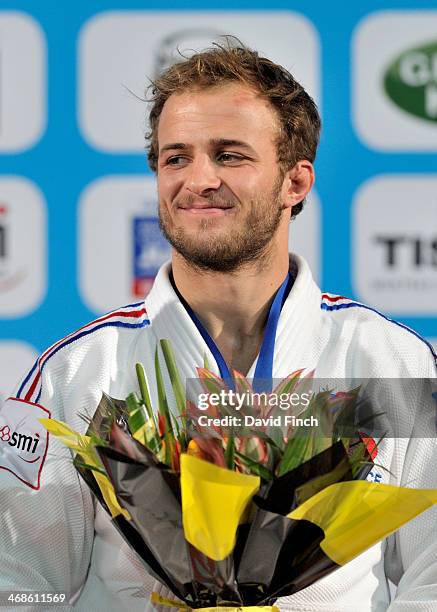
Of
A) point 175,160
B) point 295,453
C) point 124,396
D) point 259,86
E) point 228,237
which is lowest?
point 124,396

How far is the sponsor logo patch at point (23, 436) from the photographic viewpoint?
52.7 inches

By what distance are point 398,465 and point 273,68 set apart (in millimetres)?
682

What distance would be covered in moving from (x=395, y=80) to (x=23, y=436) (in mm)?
1298

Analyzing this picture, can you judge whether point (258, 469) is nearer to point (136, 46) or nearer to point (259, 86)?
point (259, 86)

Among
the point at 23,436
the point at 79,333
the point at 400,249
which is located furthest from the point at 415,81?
Result: the point at 23,436

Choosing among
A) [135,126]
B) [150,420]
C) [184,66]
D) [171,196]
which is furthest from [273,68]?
[150,420]

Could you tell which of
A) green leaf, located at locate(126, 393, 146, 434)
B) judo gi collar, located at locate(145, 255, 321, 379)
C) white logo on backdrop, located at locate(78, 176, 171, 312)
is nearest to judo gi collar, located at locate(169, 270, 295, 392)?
judo gi collar, located at locate(145, 255, 321, 379)

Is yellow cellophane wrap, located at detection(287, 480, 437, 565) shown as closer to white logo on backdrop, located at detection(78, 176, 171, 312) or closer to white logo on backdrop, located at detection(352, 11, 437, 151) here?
white logo on backdrop, located at detection(78, 176, 171, 312)

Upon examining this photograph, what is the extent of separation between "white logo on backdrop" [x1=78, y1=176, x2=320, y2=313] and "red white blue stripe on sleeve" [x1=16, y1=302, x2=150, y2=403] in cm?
48

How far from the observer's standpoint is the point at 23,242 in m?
2.21

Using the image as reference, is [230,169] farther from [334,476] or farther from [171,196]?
[334,476]

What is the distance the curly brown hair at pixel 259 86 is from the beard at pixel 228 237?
11 cm

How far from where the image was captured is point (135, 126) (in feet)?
7.23

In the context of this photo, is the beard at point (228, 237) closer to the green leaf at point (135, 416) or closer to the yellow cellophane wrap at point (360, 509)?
the green leaf at point (135, 416)
